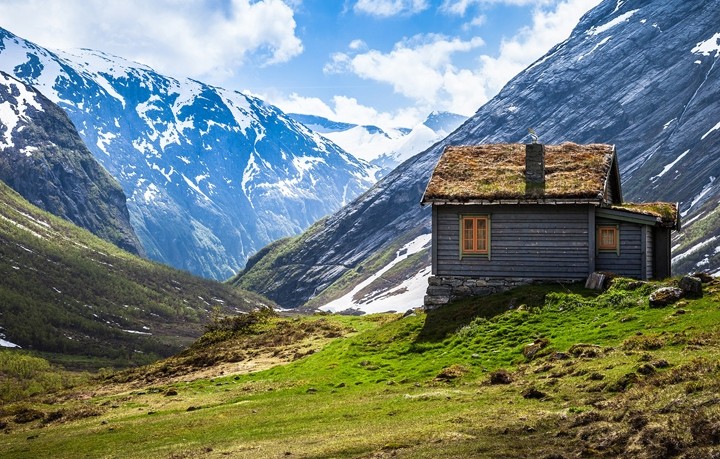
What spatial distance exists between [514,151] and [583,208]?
24.9 feet

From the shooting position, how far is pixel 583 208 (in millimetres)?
41625

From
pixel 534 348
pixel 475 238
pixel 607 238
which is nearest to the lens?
pixel 534 348

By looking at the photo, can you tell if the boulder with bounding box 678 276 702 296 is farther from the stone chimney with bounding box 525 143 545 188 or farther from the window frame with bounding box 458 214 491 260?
the window frame with bounding box 458 214 491 260

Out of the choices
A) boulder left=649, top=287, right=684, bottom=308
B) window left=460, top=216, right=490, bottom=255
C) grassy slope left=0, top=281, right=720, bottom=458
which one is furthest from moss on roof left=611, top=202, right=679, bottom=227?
boulder left=649, top=287, right=684, bottom=308

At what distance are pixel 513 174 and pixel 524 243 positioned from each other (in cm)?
435

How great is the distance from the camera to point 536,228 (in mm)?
42375

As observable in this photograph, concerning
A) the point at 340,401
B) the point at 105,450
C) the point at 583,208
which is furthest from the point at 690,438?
the point at 583,208

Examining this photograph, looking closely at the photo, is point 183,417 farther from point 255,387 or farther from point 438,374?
point 438,374

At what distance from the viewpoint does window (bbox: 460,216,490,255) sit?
1697 inches

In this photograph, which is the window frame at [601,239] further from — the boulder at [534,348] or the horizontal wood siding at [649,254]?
the boulder at [534,348]

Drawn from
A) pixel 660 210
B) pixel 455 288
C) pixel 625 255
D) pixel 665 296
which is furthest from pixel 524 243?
pixel 665 296

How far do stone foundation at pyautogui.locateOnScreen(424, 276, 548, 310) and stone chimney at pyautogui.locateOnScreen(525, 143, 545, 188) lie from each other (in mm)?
5783

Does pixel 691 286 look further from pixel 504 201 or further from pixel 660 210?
pixel 660 210

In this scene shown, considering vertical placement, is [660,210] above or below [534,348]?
above
